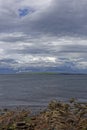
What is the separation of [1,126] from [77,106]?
489 centimetres

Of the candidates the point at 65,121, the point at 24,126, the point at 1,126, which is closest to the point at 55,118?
the point at 65,121

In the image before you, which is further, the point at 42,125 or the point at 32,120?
the point at 32,120

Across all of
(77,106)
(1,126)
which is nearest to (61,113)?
(77,106)

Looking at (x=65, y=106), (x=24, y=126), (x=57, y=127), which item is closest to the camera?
(x=57, y=127)

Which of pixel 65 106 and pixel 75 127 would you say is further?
pixel 65 106

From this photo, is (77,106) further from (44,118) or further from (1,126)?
(1,126)

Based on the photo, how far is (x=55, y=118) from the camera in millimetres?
15906

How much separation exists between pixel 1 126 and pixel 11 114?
113 cm

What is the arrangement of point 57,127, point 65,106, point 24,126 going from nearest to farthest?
1. point 57,127
2. point 24,126
3. point 65,106

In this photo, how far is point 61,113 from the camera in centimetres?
1678

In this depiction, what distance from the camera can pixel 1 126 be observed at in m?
15.9

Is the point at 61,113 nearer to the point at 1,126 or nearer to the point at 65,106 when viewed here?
the point at 65,106

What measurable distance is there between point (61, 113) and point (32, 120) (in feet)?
5.15

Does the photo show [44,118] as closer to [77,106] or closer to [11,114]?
[11,114]
